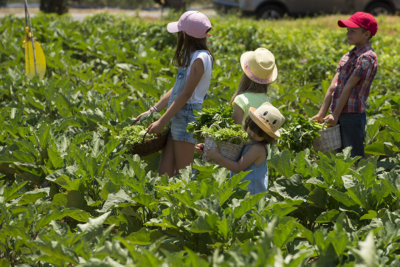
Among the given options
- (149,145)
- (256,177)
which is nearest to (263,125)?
(256,177)

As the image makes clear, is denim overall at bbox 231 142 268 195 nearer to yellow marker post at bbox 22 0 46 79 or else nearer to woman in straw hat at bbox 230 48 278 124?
woman in straw hat at bbox 230 48 278 124

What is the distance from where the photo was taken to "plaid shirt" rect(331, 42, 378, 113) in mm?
4727

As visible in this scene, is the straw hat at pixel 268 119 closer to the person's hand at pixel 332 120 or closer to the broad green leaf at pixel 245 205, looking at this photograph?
the broad green leaf at pixel 245 205

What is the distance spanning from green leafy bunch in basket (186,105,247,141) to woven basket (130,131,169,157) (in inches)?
21.9

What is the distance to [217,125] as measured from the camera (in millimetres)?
3693

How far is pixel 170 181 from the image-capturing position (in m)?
3.71

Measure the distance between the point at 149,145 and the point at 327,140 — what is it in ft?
4.94

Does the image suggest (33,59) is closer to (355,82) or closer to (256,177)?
(355,82)

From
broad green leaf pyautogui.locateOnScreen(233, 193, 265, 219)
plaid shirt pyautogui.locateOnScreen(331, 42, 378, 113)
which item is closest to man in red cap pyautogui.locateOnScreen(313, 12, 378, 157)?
plaid shirt pyautogui.locateOnScreen(331, 42, 378, 113)

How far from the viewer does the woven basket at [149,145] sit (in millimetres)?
4391

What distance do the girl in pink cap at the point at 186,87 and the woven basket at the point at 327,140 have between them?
106 cm

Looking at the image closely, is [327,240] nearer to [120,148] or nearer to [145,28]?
[120,148]

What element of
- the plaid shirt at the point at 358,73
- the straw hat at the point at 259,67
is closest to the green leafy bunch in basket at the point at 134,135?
the straw hat at the point at 259,67

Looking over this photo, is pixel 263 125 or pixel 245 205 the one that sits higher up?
pixel 263 125
